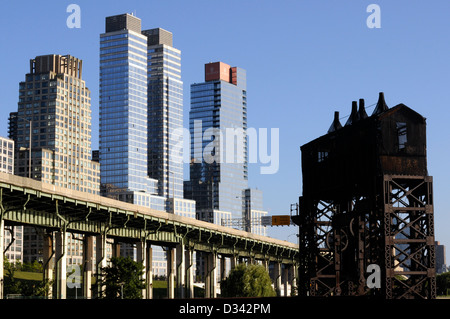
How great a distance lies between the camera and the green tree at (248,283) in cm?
13025

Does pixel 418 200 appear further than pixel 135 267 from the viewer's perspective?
No

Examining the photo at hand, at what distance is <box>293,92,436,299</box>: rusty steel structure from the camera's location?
184 feet

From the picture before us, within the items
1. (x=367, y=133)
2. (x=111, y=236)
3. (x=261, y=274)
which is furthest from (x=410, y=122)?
(x=261, y=274)

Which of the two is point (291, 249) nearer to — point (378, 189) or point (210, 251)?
point (210, 251)

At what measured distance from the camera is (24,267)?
180 metres

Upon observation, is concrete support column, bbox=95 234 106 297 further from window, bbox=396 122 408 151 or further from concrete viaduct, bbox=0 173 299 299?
window, bbox=396 122 408 151

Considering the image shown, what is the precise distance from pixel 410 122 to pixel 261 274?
78499 mm

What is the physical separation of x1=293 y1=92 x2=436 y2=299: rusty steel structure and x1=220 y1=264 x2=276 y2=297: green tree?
57742 millimetres

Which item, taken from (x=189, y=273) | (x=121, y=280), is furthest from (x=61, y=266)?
(x=189, y=273)

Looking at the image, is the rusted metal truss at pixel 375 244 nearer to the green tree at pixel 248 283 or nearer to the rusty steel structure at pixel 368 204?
the rusty steel structure at pixel 368 204

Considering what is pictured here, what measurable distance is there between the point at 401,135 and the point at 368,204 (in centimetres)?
612

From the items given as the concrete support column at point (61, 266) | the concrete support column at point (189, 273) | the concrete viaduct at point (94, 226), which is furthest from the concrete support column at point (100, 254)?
the concrete support column at point (189, 273)

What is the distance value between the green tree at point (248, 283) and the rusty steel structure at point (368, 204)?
5774cm
